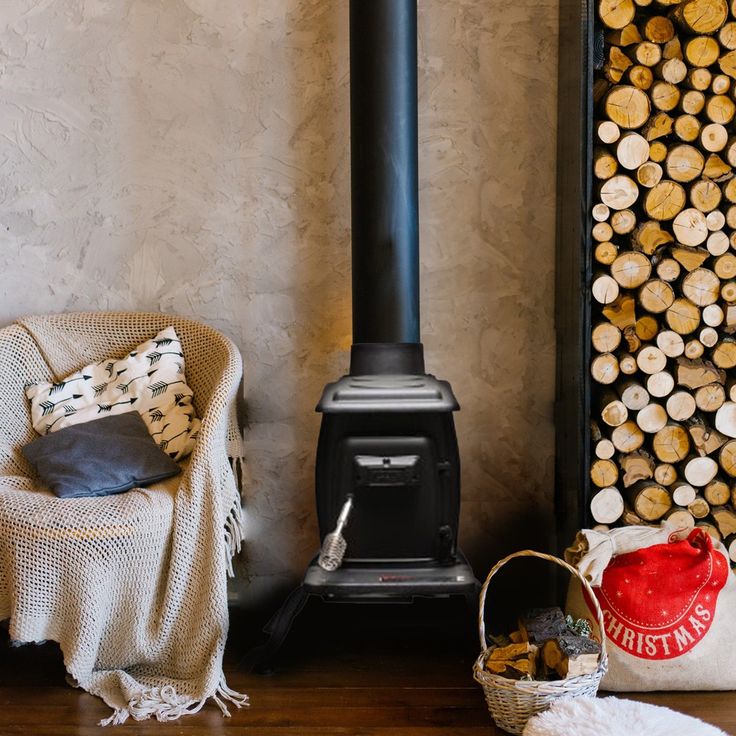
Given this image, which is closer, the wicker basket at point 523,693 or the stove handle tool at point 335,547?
the wicker basket at point 523,693

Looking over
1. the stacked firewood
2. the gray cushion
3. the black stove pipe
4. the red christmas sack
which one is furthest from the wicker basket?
the gray cushion

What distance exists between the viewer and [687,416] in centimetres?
215

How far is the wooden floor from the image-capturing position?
5.95 feet

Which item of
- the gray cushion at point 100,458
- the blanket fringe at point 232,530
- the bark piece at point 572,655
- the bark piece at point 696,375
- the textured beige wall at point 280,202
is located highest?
the textured beige wall at point 280,202

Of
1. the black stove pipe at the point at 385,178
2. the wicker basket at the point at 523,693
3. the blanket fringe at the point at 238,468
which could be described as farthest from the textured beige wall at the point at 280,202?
the wicker basket at the point at 523,693

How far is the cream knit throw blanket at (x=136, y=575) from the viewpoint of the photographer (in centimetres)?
186

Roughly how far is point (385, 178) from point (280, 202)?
0.42m

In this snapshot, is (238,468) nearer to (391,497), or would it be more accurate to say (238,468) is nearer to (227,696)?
(391,497)

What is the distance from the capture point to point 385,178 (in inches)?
87.0

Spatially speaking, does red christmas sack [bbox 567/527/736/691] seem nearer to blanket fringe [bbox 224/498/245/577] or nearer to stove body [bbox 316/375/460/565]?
stove body [bbox 316/375/460/565]

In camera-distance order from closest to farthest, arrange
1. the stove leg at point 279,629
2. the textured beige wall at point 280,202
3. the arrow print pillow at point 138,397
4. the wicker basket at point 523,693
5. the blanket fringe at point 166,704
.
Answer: the wicker basket at point 523,693 < the blanket fringe at point 166,704 < the stove leg at point 279,629 < the arrow print pillow at point 138,397 < the textured beige wall at point 280,202

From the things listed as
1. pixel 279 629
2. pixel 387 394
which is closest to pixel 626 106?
pixel 387 394

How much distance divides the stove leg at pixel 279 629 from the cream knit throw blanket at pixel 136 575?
0.12 metres

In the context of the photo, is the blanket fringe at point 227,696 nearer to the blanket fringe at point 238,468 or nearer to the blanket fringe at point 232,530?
the blanket fringe at point 232,530
